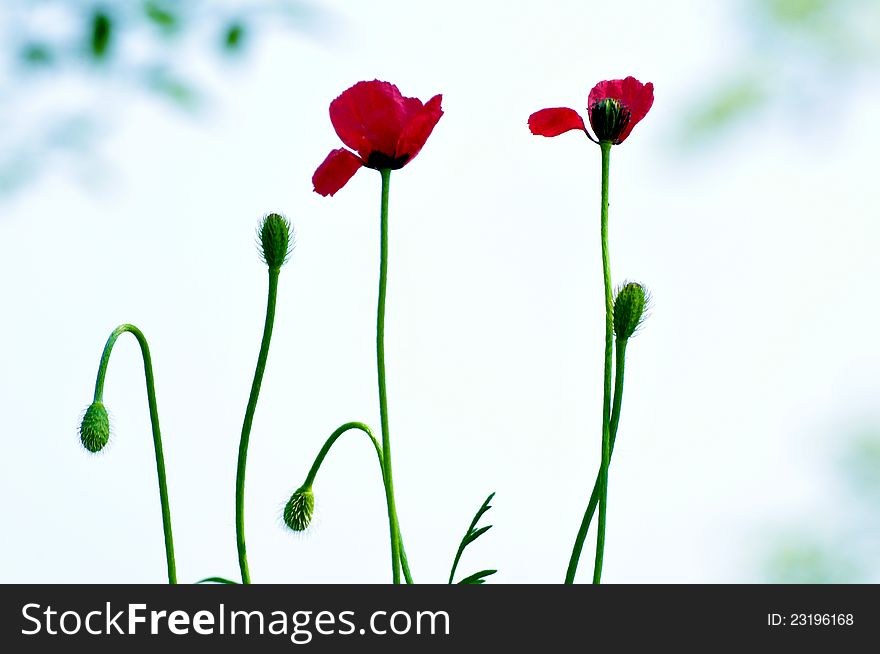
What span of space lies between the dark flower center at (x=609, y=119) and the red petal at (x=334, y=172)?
12 centimetres

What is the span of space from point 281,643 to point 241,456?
0.37 feet

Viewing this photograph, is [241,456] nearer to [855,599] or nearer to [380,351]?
[380,351]

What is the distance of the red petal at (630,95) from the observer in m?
0.65

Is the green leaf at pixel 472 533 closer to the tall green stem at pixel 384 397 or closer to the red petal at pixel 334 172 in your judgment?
the tall green stem at pixel 384 397

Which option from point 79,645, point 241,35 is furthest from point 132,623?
point 241,35

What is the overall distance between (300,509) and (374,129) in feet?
0.66

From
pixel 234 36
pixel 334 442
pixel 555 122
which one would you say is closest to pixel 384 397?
pixel 334 442

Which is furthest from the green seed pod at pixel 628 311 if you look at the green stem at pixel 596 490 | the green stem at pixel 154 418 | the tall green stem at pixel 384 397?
the green stem at pixel 154 418

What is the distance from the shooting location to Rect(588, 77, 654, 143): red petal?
0.65 m

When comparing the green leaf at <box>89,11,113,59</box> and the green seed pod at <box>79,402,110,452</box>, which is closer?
the green seed pod at <box>79,402,110,452</box>

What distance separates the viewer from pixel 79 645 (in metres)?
0.57

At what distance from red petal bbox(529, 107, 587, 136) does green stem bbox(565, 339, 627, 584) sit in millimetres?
113

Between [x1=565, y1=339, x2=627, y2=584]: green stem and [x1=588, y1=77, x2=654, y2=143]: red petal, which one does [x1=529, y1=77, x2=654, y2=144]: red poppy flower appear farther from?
[x1=565, y1=339, x2=627, y2=584]: green stem

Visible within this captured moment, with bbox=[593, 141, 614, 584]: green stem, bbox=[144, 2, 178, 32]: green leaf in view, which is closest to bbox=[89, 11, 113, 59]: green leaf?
bbox=[144, 2, 178, 32]: green leaf
